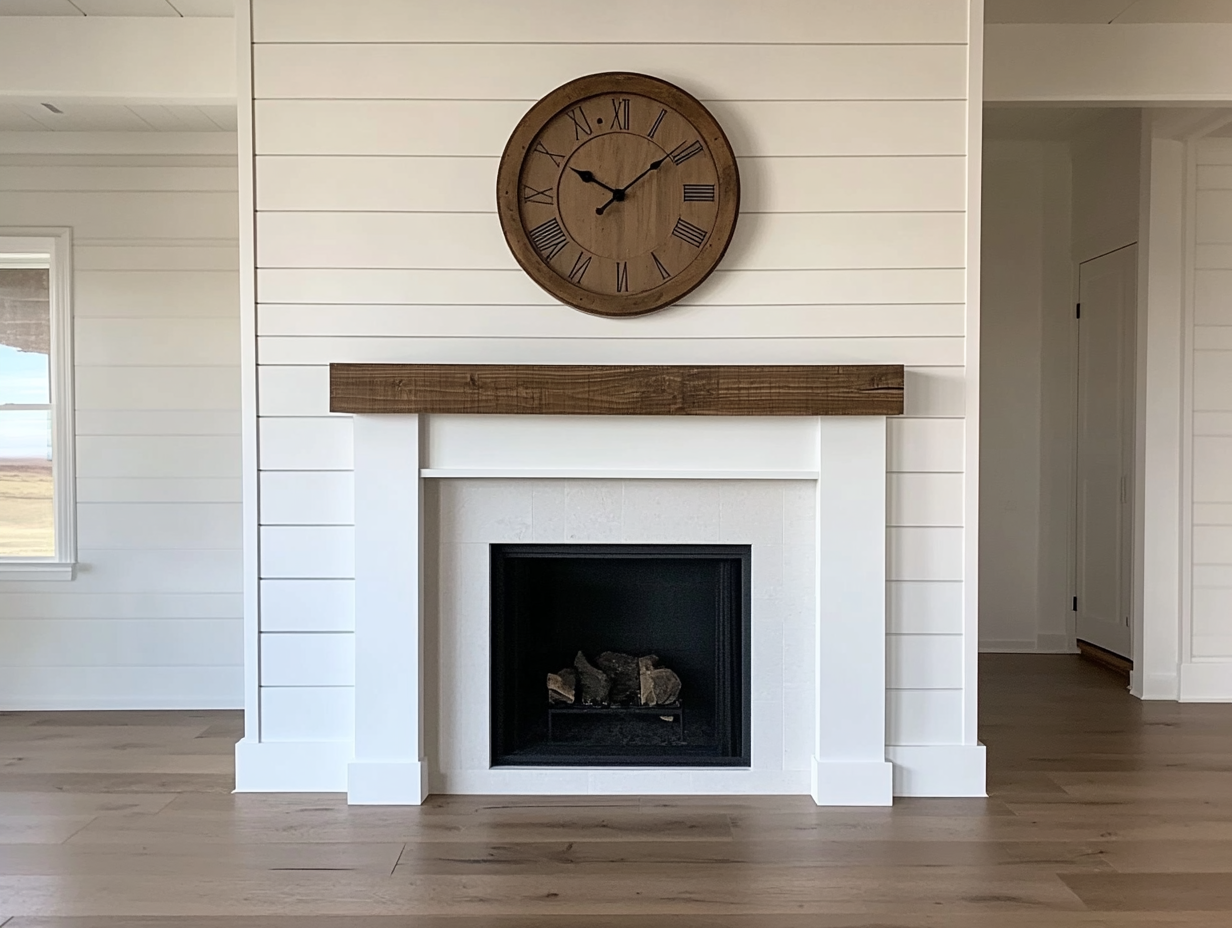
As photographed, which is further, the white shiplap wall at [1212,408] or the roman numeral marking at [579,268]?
the white shiplap wall at [1212,408]

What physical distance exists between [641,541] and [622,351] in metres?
0.60

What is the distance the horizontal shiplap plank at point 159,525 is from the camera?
402 cm

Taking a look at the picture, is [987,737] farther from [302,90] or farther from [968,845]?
[302,90]

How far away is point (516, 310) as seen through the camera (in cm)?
292

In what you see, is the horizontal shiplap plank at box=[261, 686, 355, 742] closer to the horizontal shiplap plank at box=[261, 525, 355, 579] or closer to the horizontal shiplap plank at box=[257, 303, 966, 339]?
the horizontal shiplap plank at box=[261, 525, 355, 579]

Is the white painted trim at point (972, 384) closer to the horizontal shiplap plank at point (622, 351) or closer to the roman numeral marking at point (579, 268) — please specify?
the horizontal shiplap plank at point (622, 351)

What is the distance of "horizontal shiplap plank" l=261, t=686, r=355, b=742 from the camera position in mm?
2959

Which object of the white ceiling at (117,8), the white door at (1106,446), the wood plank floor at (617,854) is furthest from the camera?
the white door at (1106,446)

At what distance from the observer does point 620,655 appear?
3.27 m

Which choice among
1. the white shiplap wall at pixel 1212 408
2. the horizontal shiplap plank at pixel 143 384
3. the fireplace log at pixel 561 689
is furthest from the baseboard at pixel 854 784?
the horizontal shiplap plank at pixel 143 384

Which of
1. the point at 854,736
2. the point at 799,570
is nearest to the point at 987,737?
the point at 854,736

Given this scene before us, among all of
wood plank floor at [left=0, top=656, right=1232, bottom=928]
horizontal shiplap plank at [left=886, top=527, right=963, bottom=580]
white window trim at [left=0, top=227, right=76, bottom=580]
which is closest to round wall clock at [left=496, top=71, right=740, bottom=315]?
horizontal shiplap plank at [left=886, top=527, right=963, bottom=580]

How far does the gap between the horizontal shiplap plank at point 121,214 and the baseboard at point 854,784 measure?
3212 millimetres

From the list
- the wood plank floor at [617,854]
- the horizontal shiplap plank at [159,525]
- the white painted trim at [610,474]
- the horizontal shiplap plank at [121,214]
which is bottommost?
the wood plank floor at [617,854]
